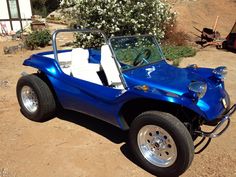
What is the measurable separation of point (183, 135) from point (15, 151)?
215cm

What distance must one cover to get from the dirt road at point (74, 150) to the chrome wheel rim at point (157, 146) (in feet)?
0.69

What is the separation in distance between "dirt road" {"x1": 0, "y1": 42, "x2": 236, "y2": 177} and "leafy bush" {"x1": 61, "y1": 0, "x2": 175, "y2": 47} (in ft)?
15.0

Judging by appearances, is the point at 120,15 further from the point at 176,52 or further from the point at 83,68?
the point at 83,68

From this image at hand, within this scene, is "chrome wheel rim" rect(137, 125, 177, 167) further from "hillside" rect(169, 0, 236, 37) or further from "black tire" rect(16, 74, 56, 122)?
"hillside" rect(169, 0, 236, 37)

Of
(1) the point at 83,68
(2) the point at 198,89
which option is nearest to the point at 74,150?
(1) the point at 83,68

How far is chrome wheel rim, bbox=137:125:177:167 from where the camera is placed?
322 centimetres

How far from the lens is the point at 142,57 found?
4.14m

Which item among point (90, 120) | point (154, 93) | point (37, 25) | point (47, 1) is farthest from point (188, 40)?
point (47, 1)

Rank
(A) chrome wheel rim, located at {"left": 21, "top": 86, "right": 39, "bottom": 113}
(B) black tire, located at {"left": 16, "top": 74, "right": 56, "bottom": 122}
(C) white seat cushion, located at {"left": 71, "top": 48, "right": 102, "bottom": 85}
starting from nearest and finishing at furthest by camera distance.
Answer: (C) white seat cushion, located at {"left": 71, "top": 48, "right": 102, "bottom": 85} → (B) black tire, located at {"left": 16, "top": 74, "right": 56, "bottom": 122} → (A) chrome wheel rim, located at {"left": 21, "top": 86, "right": 39, "bottom": 113}

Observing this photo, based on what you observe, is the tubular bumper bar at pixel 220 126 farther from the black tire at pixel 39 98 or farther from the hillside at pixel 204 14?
the hillside at pixel 204 14

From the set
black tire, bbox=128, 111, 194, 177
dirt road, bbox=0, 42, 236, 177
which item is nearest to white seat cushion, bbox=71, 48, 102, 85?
dirt road, bbox=0, 42, 236, 177

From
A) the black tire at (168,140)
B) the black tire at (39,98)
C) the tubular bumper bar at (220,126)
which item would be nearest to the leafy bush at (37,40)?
the black tire at (39,98)

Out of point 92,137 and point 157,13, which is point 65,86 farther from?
point 157,13

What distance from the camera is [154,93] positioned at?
10.5 feet
